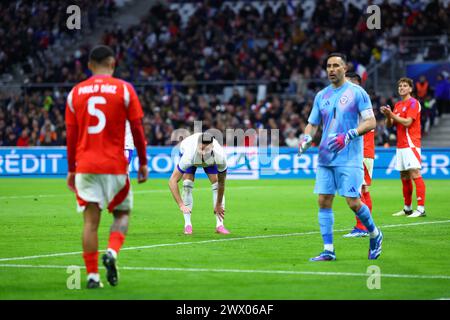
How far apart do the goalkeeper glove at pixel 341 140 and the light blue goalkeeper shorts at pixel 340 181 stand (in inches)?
11.6

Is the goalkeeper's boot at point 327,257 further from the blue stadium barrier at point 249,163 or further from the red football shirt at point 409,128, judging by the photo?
the blue stadium barrier at point 249,163

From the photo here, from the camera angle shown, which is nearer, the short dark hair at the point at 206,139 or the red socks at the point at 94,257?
the red socks at the point at 94,257

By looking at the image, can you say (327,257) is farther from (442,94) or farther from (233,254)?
(442,94)

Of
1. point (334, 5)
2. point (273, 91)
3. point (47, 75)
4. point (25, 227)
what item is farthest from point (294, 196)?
point (47, 75)

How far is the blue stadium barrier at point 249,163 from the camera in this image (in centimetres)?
2950

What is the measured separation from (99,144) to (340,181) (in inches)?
132

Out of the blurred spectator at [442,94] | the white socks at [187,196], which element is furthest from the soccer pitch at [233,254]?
the blurred spectator at [442,94]

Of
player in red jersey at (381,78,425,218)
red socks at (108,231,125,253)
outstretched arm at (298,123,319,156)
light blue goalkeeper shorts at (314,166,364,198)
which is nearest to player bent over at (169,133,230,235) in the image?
outstretched arm at (298,123,319,156)

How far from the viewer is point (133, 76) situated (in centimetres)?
3862

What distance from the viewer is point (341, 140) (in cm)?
1061

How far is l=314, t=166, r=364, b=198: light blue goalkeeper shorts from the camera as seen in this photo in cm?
1074

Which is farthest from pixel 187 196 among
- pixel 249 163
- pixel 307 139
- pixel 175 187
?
pixel 249 163
